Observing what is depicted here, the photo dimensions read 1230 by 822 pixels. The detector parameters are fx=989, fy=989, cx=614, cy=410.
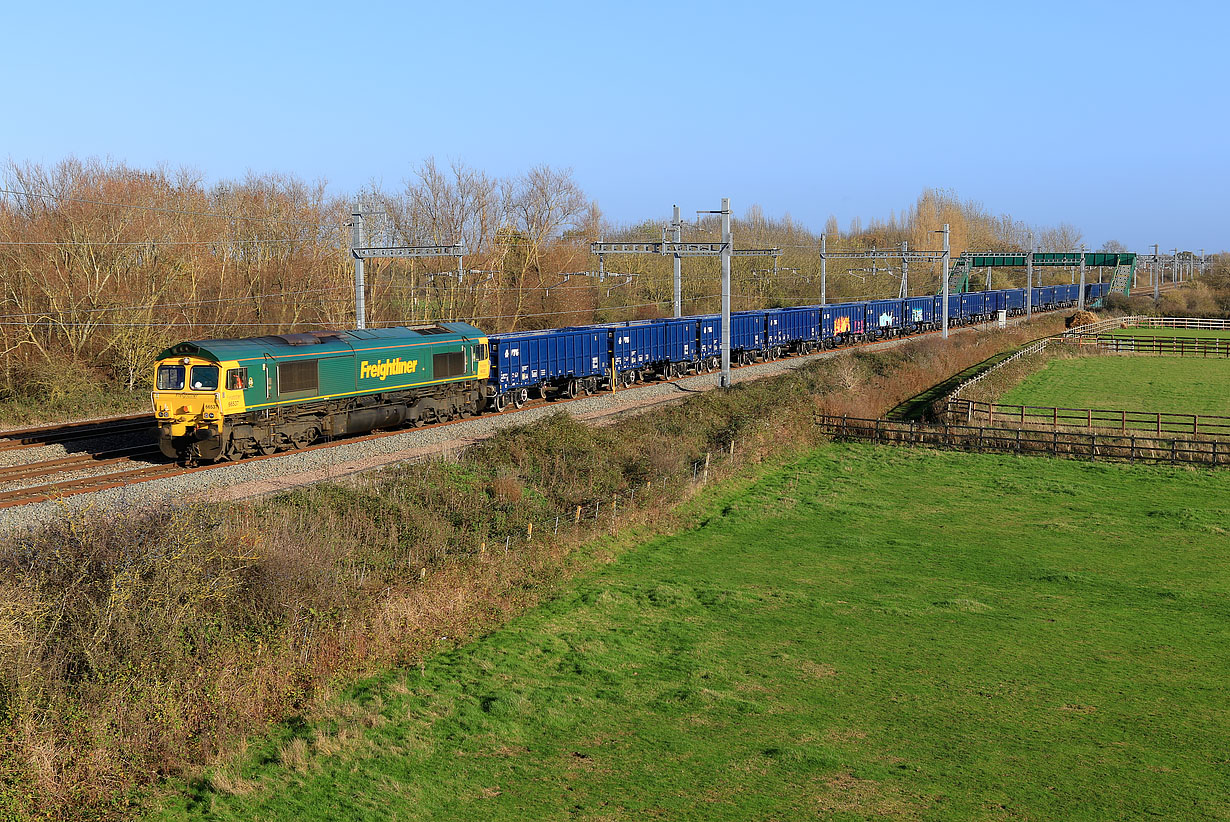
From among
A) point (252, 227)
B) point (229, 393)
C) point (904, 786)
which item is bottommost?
point (904, 786)

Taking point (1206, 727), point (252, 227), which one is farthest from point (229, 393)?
point (252, 227)

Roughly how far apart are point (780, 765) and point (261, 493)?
14798 mm

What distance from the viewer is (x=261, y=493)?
76.8 feet

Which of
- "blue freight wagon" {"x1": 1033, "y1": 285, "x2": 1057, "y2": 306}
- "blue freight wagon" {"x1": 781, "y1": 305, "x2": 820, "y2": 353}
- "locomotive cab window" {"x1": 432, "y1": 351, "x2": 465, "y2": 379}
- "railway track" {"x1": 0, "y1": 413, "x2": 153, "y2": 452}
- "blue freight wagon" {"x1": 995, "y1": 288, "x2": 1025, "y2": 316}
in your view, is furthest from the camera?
"blue freight wagon" {"x1": 1033, "y1": 285, "x2": 1057, "y2": 306}

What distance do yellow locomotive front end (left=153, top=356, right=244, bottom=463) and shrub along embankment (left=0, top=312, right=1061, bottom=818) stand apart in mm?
5715

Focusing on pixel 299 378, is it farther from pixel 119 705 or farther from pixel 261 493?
pixel 119 705

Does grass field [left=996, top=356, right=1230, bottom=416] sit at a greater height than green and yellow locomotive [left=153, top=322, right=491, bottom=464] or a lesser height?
lesser

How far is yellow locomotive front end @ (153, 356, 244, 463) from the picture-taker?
27078 mm

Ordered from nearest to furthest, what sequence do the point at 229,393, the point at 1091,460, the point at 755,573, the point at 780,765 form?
the point at 780,765 < the point at 755,573 < the point at 229,393 < the point at 1091,460

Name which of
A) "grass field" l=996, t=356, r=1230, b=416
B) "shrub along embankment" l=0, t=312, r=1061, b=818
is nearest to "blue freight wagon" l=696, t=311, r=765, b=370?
"grass field" l=996, t=356, r=1230, b=416

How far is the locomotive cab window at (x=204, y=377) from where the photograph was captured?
2708cm

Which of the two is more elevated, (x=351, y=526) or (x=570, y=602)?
(x=351, y=526)

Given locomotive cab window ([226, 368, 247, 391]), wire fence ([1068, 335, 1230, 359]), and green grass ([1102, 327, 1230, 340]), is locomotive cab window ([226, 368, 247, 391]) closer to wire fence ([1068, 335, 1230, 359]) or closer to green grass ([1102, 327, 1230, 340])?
wire fence ([1068, 335, 1230, 359])

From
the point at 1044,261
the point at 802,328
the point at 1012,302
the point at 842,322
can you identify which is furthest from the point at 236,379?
the point at 1044,261
